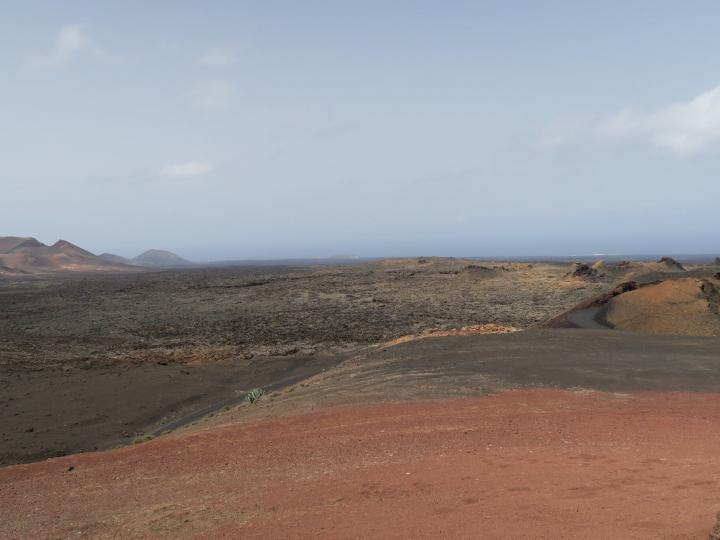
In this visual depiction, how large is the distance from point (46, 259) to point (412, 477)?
14851 centimetres

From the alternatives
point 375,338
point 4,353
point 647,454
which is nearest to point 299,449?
point 647,454

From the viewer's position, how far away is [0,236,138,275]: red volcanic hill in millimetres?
122213

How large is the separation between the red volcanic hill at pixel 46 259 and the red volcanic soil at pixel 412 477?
115439mm

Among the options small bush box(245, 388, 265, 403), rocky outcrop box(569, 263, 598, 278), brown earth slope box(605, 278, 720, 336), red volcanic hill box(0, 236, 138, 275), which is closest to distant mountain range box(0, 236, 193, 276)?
red volcanic hill box(0, 236, 138, 275)

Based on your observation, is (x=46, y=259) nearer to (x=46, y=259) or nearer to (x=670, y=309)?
(x=46, y=259)

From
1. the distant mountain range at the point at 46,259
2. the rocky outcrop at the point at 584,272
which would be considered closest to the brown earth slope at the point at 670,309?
the rocky outcrop at the point at 584,272

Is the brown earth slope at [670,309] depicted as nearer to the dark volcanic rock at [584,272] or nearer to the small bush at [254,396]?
the small bush at [254,396]

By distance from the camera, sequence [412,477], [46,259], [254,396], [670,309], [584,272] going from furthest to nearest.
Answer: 1. [46,259]
2. [584,272]
3. [670,309]
4. [254,396]
5. [412,477]

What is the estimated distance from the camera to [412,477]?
26.0 ft

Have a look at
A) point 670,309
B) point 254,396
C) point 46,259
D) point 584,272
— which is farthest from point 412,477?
point 46,259

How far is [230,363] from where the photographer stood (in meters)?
24.2

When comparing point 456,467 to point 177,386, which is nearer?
point 456,467

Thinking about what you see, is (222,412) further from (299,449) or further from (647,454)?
(647,454)

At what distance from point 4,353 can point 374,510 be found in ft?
91.2
